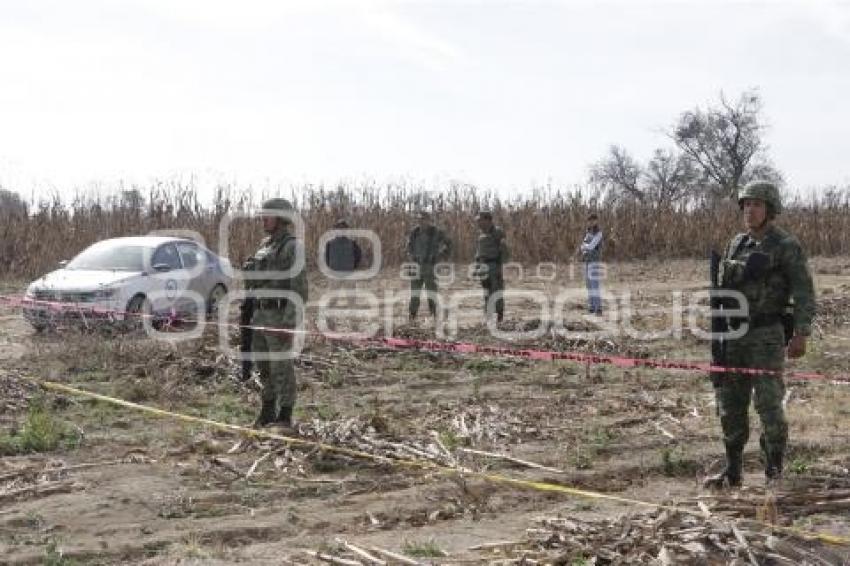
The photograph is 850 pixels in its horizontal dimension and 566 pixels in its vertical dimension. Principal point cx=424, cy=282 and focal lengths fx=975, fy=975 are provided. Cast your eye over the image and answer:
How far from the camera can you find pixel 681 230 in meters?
28.4

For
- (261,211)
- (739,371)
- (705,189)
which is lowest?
(739,371)

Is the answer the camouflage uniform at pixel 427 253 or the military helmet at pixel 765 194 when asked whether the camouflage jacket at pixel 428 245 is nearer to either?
the camouflage uniform at pixel 427 253

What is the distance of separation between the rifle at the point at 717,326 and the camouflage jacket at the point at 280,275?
3.21m

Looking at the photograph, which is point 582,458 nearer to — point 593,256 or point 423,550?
point 423,550

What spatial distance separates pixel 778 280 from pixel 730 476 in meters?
1.30

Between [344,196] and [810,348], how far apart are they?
17.0 metres

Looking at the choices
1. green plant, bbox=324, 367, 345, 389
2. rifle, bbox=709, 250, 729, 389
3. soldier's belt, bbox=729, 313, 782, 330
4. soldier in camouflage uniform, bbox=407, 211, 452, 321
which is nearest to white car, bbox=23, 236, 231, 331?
green plant, bbox=324, 367, 345, 389

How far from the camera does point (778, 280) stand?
6070 millimetres

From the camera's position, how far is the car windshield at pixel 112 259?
548 inches

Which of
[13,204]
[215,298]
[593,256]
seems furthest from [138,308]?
[13,204]

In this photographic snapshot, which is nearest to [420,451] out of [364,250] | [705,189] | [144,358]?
[144,358]

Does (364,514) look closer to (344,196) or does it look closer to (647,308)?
(647,308)

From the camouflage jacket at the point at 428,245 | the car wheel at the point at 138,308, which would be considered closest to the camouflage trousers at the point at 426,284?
the camouflage jacket at the point at 428,245

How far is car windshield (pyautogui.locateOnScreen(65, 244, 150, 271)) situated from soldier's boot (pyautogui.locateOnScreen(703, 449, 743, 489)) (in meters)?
9.72
